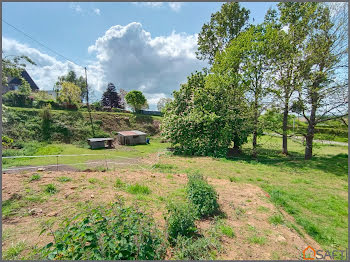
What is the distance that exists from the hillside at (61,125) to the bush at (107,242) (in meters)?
22.0

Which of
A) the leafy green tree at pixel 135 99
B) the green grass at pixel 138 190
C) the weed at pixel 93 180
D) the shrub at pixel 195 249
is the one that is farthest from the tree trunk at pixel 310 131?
the leafy green tree at pixel 135 99

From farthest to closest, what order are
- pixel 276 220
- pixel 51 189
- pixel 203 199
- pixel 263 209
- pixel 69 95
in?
pixel 69 95 < pixel 51 189 < pixel 263 209 < pixel 203 199 < pixel 276 220

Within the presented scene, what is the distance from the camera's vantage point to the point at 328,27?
10867 millimetres

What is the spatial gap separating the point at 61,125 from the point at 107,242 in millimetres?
25687

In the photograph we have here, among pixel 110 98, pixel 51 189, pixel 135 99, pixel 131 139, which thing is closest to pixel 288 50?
pixel 51 189

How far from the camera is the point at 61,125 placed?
23312 mm

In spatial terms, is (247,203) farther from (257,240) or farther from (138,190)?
(138,190)

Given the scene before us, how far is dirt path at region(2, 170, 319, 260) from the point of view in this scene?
3189mm

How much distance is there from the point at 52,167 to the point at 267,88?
16.1 meters

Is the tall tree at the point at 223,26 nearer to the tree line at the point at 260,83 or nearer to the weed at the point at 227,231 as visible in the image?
the tree line at the point at 260,83

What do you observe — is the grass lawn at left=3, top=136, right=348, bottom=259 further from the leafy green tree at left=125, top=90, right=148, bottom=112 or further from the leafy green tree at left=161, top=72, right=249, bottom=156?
the leafy green tree at left=125, top=90, right=148, bottom=112

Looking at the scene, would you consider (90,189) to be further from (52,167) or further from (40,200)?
(52,167)

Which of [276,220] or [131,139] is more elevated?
[131,139]

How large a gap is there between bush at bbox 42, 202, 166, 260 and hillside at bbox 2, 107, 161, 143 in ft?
72.0
